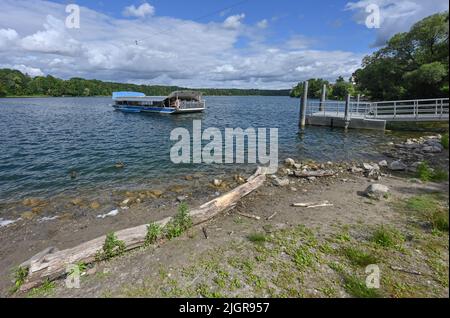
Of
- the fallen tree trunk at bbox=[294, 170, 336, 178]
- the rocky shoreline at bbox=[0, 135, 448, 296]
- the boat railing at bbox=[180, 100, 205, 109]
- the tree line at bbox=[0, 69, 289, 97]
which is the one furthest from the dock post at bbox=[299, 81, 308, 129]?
the tree line at bbox=[0, 69, 289, 97]

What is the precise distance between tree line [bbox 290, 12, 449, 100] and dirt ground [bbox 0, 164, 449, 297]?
19.1 m

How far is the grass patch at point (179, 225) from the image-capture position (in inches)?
209

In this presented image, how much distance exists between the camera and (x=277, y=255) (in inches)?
173

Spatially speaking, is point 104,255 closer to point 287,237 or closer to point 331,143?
point 287,237

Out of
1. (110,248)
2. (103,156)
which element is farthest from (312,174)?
(103,156)

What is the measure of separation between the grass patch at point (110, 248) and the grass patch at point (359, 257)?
13.7 feet

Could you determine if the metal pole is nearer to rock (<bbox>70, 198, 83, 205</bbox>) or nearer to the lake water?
the lake water

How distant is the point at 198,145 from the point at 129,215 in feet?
36.1

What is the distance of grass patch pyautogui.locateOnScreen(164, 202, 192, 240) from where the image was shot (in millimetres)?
5309

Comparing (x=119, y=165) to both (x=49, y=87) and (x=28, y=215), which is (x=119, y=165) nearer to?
(x=28, y=215)

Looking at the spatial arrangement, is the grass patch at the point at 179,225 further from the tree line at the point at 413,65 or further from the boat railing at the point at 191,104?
the boat railing at the point at 191,104

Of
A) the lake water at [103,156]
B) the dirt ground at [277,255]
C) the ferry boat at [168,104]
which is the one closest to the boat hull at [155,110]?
the ferry boat at [168,104]

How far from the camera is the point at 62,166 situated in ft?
40.7
